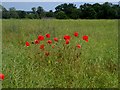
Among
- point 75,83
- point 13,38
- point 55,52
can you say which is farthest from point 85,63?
point 13,38

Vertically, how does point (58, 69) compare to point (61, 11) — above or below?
below

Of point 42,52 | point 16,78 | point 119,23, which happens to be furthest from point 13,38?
point 119,23

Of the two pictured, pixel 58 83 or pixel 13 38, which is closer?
pixel 58 83

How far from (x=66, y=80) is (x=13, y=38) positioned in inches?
130

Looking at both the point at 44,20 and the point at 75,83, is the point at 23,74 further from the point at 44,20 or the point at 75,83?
the point at 44,20

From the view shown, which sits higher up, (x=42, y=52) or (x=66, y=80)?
(x=42, y=52)

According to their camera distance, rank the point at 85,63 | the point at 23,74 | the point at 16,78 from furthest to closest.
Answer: the point at 85,63, the point at 23,74, the point at 16,78

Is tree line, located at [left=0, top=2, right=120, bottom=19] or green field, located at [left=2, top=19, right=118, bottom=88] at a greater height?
tree line, located at [left=0, top=2, right=120, bottom=19]

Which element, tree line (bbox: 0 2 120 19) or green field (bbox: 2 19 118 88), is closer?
green field (bbox: 2 19 118 88)

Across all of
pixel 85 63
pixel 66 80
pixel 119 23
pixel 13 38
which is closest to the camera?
pixel 66 80

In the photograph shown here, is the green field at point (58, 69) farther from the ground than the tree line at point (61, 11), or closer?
closer

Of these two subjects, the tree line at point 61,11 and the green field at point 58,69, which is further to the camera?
the tree line at point 61,11

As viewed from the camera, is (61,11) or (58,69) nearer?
(58,69)

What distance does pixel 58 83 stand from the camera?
111 inches
